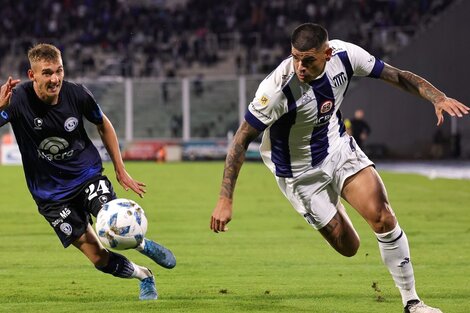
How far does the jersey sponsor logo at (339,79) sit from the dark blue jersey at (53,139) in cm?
210

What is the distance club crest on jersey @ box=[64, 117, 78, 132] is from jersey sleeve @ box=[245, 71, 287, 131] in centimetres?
163

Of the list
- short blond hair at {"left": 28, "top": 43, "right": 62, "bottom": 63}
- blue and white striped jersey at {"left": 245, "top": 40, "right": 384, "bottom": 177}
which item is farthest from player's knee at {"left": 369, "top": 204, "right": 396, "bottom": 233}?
short blond hair at {"left": 28, "top": 43, "right": 62, "bottom": 63}

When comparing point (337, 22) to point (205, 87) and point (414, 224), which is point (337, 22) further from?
point (414, 224)

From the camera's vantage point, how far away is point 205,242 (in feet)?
46.9

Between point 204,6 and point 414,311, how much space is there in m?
42.3

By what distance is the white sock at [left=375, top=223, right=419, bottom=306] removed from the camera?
7934 mm

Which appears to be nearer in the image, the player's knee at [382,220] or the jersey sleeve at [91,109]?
the player's knee at [382,220]

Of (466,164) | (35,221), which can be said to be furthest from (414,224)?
(466,164)

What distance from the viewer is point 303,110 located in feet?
26.6

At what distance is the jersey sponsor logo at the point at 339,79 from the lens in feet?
26.8

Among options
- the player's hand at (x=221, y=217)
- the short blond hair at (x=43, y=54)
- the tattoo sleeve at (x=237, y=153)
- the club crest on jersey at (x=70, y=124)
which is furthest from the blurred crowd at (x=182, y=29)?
the player's hand at (x=221, y=217)

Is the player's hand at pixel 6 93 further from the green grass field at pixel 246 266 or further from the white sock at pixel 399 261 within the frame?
the white sock at pixel 399 261

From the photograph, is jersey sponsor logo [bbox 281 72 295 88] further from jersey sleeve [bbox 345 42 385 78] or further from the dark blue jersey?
the dark blue jersey

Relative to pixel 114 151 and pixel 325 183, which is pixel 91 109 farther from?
pixel 325 183
